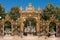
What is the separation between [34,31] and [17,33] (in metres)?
2.38

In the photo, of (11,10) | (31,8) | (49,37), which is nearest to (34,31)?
(49,37)

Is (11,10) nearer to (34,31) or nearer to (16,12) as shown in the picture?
(16,12)

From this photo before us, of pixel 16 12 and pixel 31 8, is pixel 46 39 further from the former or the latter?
pixel 16 12

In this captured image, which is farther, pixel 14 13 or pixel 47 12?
pixel 14 13

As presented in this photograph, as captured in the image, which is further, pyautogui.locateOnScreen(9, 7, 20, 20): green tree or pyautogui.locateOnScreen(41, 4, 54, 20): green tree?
pyautogui.locateOnScreen(9, 7, 20, 20): green tree

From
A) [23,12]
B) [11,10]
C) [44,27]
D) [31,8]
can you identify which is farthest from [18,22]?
[11,10]

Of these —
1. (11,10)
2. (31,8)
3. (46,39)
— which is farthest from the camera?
(11,10)

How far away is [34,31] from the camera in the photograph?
1249 inches

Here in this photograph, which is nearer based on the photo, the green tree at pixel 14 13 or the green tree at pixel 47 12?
the green tree at pixel 47 12

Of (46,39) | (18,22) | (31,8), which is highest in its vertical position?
(31,8)

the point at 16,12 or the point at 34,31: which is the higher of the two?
the point at 16,12

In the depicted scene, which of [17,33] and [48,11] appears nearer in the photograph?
[17,33]

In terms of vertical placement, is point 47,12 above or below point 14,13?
below

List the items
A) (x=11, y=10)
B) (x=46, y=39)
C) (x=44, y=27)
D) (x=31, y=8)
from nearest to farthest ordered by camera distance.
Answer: (x=46, y=39) < (x=44, y=27) < (x=31, y=8) < (x=11, y=10)
